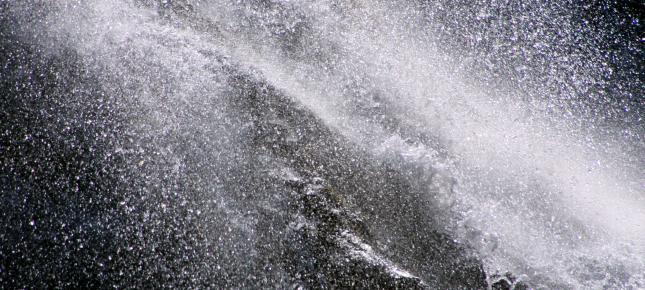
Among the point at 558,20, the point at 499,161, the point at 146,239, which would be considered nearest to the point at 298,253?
the point at 146,239

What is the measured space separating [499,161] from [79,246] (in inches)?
71.3

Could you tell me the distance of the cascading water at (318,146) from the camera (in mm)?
1625

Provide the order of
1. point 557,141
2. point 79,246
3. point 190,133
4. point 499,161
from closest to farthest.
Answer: point 79,246
point 190,133
point 499,161
point 557,141

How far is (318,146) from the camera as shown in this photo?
6.23ft

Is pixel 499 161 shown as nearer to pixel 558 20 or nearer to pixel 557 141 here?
pixel 557 141

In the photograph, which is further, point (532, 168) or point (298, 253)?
point (532, 168)

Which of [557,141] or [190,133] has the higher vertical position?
[557,141]

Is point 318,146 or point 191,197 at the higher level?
point 318,146

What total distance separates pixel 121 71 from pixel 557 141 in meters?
2.14

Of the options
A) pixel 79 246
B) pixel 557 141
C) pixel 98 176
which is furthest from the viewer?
pixel 557 141

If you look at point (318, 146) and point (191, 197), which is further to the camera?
point (318, 146)

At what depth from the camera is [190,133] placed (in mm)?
1845

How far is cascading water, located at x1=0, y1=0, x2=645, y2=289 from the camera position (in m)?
1.62

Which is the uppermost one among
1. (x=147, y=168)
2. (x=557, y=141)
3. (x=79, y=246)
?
(x=557, y=141)
